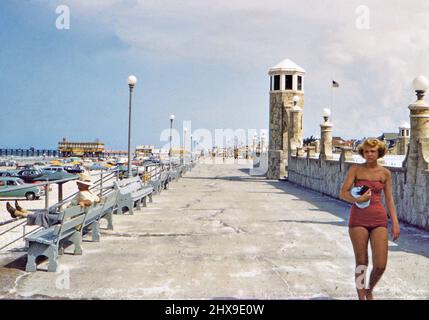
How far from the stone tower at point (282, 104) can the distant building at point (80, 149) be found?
4728 inches

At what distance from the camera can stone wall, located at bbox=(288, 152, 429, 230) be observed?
11031mm

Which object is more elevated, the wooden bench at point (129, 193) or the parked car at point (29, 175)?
the wooden bench at point (129, 193)

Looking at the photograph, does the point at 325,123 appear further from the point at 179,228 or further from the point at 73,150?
the point at 73,150

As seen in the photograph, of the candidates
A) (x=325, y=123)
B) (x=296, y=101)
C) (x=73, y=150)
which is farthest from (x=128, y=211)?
(x=73, y=150)

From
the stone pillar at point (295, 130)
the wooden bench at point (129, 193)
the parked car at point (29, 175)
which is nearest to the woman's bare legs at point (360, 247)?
the wooden bench at point (129, 193)

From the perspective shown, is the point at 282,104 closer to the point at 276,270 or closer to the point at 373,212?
the point at 276,270

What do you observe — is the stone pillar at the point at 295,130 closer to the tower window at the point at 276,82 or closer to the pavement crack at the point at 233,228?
→ the tower window at the point at 276,82

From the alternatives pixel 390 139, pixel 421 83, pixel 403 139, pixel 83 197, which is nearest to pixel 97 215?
pixel 83 197

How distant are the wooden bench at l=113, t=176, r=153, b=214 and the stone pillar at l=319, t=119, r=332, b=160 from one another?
8.45 m

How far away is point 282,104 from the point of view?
32.5m

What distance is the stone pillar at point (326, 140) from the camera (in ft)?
66.8

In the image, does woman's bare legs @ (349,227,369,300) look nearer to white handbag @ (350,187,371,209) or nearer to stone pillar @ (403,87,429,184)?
white handbag @ (350,187,371,209)

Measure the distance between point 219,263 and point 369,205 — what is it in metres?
3.36
